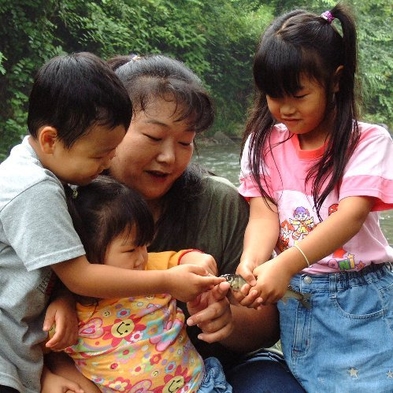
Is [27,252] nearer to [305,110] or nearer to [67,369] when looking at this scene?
[67,369]

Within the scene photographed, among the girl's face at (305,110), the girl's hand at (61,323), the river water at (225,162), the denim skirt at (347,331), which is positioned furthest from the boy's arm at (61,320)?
the river water at (225,162)

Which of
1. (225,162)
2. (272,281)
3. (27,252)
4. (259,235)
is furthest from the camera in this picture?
(225,162)

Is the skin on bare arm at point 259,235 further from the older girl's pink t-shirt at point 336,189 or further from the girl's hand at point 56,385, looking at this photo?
the girl's hand at point 56,385

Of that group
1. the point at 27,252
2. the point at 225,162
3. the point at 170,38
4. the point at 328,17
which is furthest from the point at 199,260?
the point at 170,38

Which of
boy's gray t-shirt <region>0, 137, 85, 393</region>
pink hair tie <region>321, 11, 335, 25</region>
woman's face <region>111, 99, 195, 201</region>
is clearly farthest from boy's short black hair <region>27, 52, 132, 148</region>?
pink hair tie <region>321, 11, 335, 25</region>

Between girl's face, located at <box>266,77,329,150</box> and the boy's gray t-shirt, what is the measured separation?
0.75m

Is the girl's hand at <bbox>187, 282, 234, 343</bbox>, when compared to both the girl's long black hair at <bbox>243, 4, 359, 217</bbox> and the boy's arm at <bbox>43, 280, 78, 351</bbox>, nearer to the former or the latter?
the boy's arm at <bbox>43, 280, 78, 351</bbox>

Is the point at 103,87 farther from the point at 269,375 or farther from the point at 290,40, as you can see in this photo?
the point at 269,375

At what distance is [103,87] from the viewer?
168cm

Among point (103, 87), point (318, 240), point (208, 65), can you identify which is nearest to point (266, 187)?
point (318, 240)

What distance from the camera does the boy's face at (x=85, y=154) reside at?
1669 millimetres

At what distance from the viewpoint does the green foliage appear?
8750mm

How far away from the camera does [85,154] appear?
168 centimetres

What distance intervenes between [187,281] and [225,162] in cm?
876
